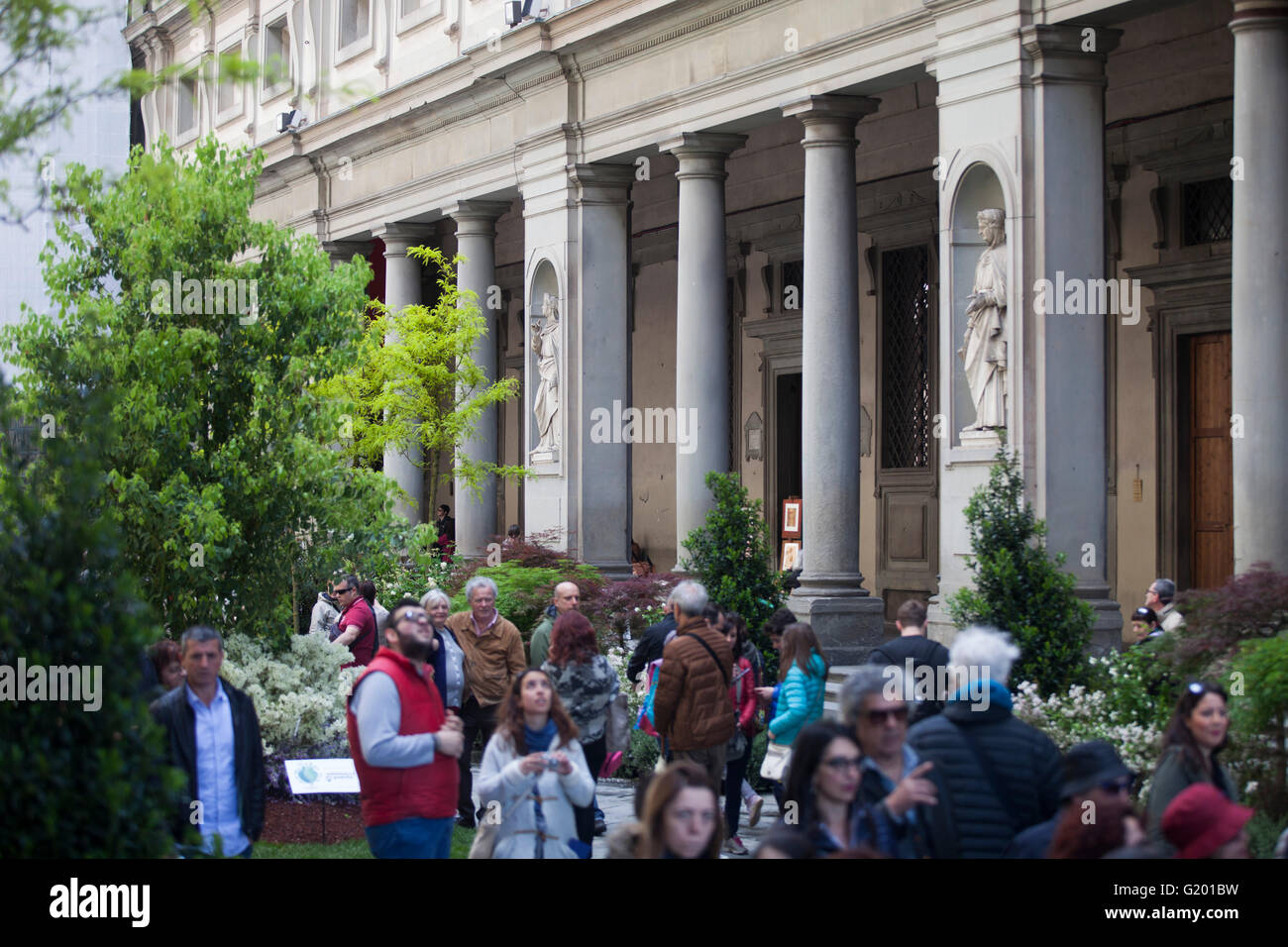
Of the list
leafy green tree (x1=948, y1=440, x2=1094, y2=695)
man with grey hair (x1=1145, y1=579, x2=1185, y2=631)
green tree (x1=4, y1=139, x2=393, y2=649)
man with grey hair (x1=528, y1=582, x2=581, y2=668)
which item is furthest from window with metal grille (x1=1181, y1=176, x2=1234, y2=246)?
green tree (x1=4, y1=139, x2=393, y2=649)

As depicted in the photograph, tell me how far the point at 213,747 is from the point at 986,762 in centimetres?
359

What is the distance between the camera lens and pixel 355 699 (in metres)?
7.42

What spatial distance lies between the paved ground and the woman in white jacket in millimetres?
3652

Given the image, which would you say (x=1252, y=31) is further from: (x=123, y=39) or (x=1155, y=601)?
(x=123, y=39)

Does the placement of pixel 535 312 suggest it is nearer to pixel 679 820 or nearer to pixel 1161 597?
pixel 1161 597

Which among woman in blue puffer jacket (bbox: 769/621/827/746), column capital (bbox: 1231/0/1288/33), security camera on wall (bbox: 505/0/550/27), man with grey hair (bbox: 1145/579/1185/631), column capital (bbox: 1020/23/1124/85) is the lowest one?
woman in blue puffer jacket (bbox: 769/621/827/746)

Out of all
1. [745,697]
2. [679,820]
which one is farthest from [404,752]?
[745,697]

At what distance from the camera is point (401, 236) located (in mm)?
29188

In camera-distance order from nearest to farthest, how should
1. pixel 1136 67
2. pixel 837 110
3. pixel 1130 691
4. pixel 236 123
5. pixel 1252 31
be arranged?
pixel 1130 691 → pixel 1252 31 → pixel 837 110 → pixel 1136 67 → pixel 236 123

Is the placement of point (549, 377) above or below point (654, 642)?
above

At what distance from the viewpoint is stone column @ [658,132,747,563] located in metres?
21.1

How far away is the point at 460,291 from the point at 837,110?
7.76 meters

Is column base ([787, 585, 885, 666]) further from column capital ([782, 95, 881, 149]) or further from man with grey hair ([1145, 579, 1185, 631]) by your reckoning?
column capital ([782, 95, 881, 149])
